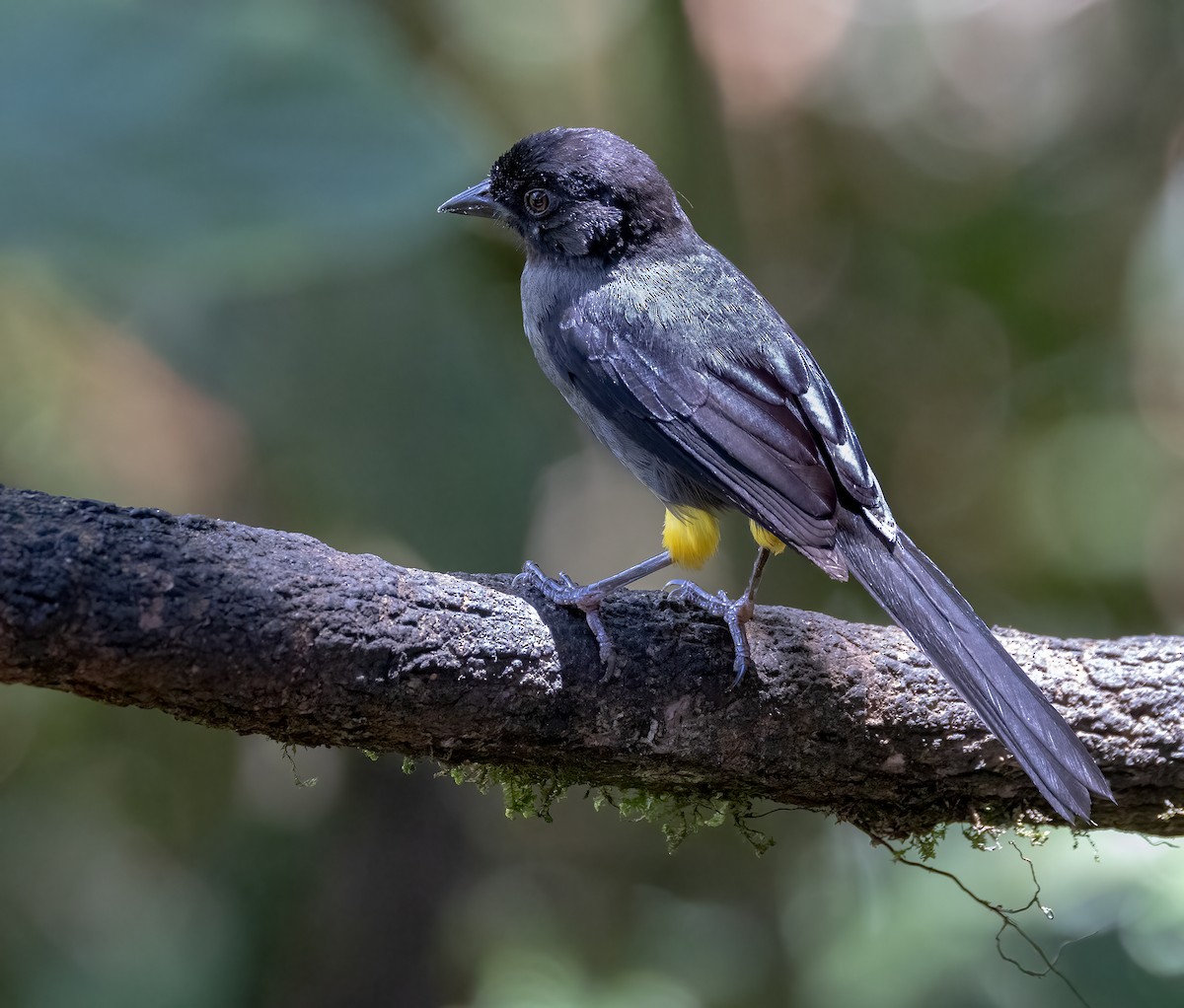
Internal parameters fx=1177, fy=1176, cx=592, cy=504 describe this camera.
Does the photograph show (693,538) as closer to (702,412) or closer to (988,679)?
(702,412)

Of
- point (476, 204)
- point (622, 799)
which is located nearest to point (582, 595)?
point (622, 799)

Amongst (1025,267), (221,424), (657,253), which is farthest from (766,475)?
(1025,267)

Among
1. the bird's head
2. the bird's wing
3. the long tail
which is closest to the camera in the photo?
the long tail

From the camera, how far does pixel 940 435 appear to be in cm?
501

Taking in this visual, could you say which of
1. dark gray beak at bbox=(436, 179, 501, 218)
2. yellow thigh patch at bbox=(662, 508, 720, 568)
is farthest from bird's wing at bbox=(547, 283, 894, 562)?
dark gray beak at bbox=(436, 179, 501, 218)

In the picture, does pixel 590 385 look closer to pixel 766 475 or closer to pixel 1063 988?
pixel 766 475

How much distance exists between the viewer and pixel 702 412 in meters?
2.68

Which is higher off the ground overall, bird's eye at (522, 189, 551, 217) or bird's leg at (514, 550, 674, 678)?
bird's eye at (522, 189, 551, 217)

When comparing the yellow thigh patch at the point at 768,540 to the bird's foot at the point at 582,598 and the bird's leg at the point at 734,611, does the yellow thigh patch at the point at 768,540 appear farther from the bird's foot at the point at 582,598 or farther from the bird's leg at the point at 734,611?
the bird's foot at the point at 582,598

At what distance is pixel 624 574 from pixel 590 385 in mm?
508

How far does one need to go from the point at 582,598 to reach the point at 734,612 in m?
0.32

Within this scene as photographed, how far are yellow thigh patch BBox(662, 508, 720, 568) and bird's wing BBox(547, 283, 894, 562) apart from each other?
0.36 feet

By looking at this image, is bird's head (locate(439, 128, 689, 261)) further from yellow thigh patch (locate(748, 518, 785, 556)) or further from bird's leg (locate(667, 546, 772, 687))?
bird's leg (locate(667, 546, 772, 687))

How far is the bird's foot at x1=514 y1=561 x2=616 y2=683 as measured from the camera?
2.23 meters
